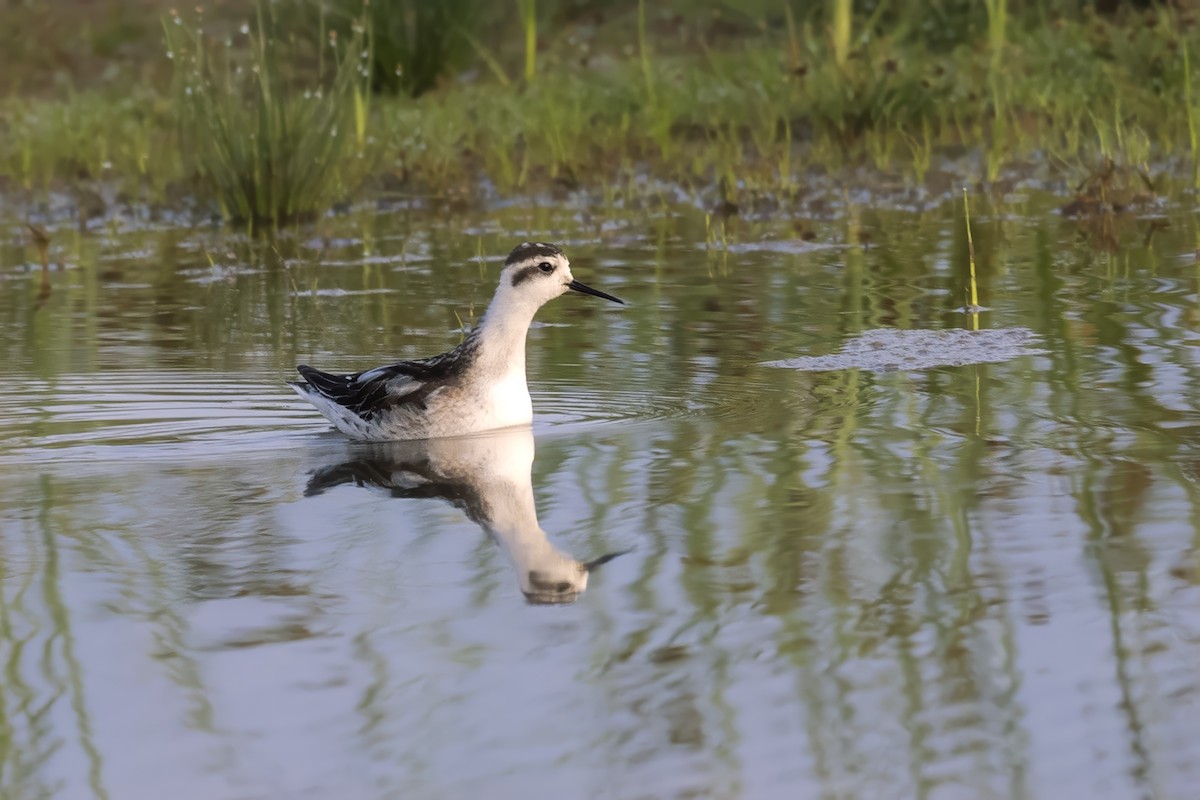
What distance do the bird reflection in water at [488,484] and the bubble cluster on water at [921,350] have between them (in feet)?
5.60

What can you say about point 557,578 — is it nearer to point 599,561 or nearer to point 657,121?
point 599,561

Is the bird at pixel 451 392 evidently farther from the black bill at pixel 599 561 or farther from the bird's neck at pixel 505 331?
the black bill at pixel 599 561

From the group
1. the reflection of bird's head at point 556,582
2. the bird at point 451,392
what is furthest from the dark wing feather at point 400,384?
the reflection of bird's head at point 556,582

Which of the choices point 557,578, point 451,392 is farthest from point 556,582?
point 451,392

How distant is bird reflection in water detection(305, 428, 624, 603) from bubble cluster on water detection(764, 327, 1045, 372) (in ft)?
5.60

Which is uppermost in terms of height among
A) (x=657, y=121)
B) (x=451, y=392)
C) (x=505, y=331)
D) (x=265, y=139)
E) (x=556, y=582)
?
(x=657, y=121)

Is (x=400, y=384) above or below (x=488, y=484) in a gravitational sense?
above

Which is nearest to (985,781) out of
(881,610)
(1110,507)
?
(881,610)

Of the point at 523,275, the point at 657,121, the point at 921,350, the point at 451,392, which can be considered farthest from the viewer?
the point at 657,121

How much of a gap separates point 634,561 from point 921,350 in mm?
3824

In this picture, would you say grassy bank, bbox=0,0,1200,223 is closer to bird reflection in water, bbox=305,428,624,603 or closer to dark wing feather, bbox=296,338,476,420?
dark wing feather, bbox=296,338,476,420

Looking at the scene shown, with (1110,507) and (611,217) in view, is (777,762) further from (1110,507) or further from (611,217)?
(611,217)

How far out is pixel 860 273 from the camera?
11.8 metres

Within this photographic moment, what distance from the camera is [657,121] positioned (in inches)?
679
